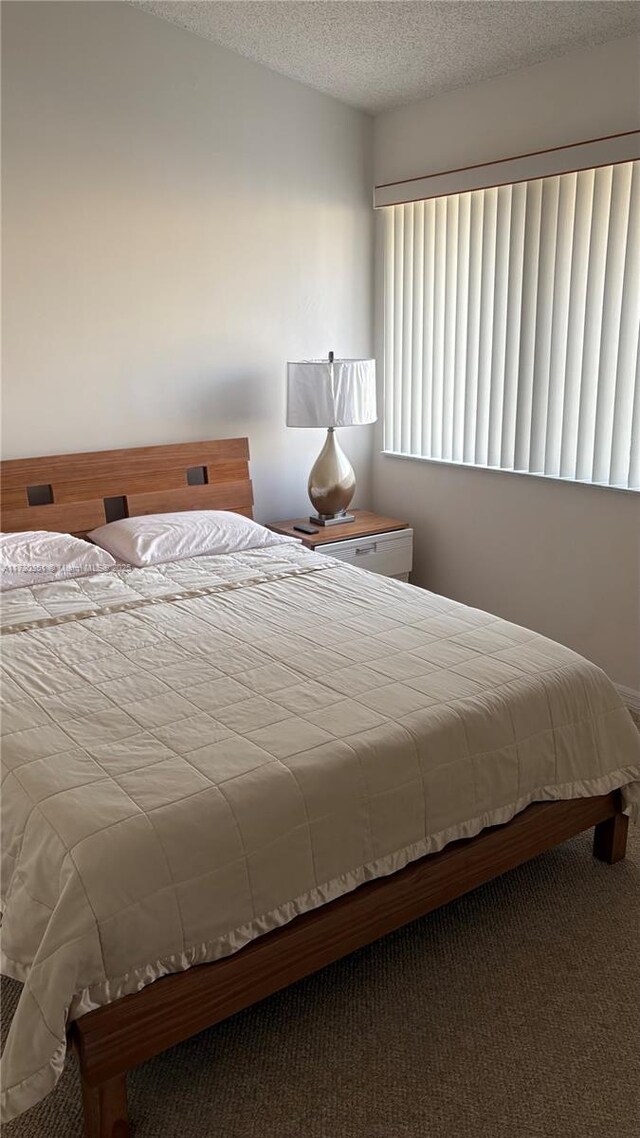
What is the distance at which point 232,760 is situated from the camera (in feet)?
5.74

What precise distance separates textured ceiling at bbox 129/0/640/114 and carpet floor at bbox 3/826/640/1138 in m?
2.84

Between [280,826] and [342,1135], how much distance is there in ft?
1.88

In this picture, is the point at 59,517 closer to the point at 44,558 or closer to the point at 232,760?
the point at 44,558

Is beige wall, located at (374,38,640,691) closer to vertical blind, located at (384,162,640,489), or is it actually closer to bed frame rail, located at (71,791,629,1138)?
vertical blind, located at (384,162,640,489)

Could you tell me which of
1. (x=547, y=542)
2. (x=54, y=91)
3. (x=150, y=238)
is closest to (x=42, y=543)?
(x=150, y=238)

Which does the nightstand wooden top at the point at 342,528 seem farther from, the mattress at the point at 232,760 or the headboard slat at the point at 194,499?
the mattress at the point at 232,760

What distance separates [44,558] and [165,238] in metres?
1.44

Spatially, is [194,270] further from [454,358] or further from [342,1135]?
[342,1135]

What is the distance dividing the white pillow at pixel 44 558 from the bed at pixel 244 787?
0.31 ft

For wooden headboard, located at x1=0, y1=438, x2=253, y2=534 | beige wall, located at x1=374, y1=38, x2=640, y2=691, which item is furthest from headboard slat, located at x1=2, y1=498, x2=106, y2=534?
beige wall, located at x1=374, y1=38, x2=640, y2=691

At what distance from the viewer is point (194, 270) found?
3.60 m

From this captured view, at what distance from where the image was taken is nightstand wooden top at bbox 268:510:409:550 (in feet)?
12.1

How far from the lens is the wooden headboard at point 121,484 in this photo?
326 cm

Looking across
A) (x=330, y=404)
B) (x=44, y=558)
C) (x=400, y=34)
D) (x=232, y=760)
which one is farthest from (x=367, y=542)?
(x=232, y=760)
